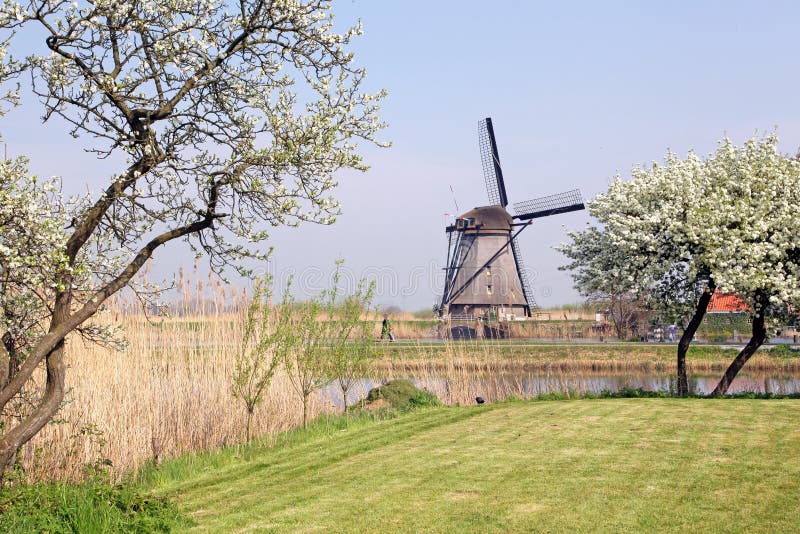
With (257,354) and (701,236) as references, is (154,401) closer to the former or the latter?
(257,354)

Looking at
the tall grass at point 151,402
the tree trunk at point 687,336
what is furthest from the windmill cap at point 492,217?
the tall grass at point 151,402

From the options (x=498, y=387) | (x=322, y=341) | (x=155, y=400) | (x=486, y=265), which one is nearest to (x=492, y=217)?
(x=486, y=265)

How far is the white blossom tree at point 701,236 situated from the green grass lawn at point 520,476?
135 inches

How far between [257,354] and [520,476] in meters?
6.45

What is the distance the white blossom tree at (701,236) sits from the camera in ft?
57.5

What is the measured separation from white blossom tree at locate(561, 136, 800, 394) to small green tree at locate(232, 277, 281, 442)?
8970mm

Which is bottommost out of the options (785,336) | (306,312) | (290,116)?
(785,336)

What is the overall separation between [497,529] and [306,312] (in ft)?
30.1

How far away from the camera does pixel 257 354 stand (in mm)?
14602

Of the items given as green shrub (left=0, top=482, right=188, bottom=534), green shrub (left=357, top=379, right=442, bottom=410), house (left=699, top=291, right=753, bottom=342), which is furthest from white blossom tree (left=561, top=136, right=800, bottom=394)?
house (left=699, top=291, right=753, bottom=342)

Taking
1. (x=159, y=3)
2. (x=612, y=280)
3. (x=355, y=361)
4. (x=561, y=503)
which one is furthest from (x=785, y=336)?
(x=159, y=3)

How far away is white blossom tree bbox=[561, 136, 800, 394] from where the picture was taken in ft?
57.5

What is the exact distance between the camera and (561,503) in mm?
8508

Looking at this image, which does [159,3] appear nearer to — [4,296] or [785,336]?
[4,296]
